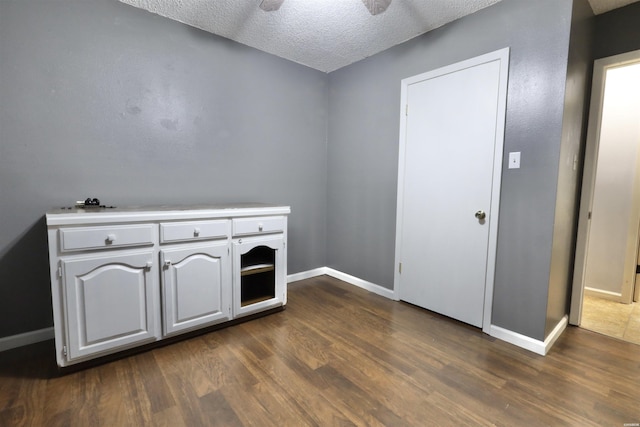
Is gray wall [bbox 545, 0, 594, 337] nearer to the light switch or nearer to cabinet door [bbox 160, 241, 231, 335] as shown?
the light switch

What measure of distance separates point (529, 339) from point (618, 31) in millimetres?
2247

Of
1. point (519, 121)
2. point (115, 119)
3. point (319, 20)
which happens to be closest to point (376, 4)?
point (319, 20)

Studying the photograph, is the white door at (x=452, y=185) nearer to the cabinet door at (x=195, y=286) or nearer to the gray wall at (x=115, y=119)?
the gray wall at (x=115, y=119)

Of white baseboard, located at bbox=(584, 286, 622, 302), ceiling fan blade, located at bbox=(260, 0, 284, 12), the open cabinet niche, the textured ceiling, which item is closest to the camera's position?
ceiling fan blade, located at bbox=(260, 0, 284, 12)

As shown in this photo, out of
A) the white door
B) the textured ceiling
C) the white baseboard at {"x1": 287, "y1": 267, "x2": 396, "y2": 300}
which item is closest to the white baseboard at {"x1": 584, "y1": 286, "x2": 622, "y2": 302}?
the white door

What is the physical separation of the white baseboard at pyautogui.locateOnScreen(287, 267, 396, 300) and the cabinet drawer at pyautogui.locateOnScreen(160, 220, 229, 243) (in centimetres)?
129

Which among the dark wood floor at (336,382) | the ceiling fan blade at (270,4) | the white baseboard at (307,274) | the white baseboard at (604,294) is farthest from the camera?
the white baseboard at (307,274)

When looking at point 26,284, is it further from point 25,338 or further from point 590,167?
point 590,167

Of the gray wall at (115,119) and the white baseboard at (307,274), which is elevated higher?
the gray wall at (115,119)

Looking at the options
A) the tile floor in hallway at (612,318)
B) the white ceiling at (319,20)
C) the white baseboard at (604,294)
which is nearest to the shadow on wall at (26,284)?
the white ceiling at (319,20)

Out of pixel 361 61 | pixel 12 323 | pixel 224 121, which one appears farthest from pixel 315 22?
pixel 12 323

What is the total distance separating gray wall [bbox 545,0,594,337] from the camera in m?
1.78

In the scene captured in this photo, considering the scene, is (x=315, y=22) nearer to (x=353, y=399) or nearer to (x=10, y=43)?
(x=10, y=43)

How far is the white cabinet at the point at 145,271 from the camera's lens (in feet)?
5.03
